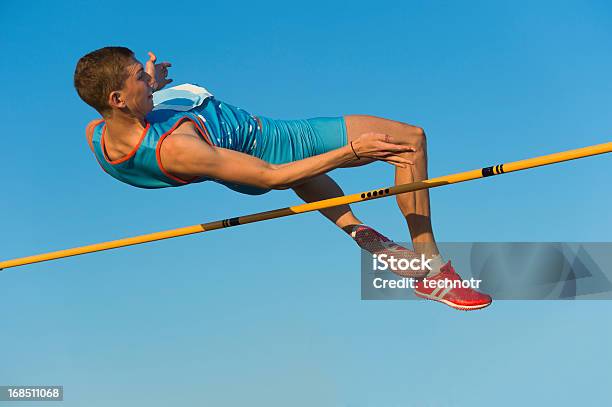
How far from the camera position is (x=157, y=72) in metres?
7.17

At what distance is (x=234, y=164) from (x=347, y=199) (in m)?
0.74

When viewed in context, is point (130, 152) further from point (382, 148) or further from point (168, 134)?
point (382, 148)

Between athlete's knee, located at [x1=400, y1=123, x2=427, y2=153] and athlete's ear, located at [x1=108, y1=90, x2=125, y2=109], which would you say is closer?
athlete's ear, located at [x1=108, y1=90, x2=125, y2=109]

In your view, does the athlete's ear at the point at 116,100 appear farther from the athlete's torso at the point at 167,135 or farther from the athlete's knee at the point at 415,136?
the athlete's knee at the point at 415,136

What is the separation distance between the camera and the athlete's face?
6.68 metres

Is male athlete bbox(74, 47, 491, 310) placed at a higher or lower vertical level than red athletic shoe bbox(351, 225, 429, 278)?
higher

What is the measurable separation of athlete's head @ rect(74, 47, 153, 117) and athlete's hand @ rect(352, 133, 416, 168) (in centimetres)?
149

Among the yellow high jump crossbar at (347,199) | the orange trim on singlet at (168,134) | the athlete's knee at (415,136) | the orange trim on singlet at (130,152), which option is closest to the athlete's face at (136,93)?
the orange trim on singlet at (130,152)

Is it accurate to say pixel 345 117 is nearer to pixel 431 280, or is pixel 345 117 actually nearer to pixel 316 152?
pixel 316 152

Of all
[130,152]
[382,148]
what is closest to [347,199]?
[382,148]

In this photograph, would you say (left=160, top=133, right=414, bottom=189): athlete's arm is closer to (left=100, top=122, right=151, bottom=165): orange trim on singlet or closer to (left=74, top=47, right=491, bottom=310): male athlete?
(left=74, top=47, right=491, bottom=310): male athlete

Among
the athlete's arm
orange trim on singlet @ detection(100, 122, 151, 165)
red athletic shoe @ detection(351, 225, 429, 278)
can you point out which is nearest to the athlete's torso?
orange trim on singlet @ detection(100, 122, 151, 165)

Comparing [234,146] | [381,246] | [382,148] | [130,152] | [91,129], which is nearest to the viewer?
[382,148]

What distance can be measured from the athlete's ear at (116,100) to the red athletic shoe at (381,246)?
192 centimetres
